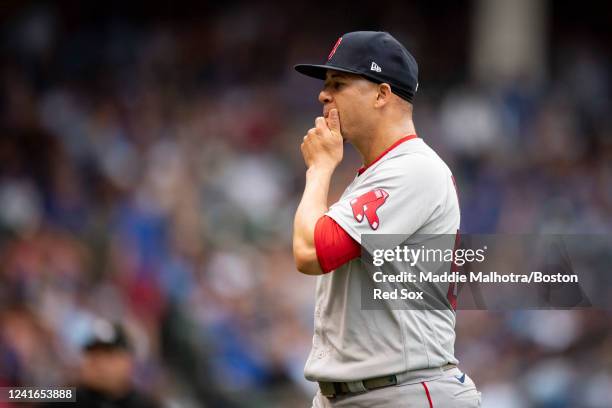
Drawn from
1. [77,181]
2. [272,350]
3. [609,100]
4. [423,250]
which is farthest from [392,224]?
[609,100]

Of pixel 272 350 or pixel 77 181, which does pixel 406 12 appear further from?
pixel 272 350

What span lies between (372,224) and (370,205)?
2.5 inches

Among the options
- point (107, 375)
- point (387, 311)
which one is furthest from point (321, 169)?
point (107, 375)

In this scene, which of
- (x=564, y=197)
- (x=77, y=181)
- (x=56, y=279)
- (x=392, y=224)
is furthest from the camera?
(x=564, y=197)

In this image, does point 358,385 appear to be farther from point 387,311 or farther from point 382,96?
point 382,96

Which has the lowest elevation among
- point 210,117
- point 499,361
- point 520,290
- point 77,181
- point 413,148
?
point 499,361

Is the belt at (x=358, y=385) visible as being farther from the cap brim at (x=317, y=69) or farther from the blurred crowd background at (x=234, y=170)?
the blurred crowd background at (x=234, y=170)

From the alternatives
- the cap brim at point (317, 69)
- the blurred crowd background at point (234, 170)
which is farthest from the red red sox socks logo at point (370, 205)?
the blurred crowd background at point (234, 170)

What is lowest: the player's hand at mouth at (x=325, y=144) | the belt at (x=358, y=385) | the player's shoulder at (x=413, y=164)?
the belt at (x=358, y=385)

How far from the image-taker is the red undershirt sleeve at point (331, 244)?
3.39m

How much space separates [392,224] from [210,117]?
8.31 metres

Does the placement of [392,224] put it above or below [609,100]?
below

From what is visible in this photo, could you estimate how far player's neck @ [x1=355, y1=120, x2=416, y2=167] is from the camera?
3.69m

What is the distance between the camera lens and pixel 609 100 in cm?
1322
